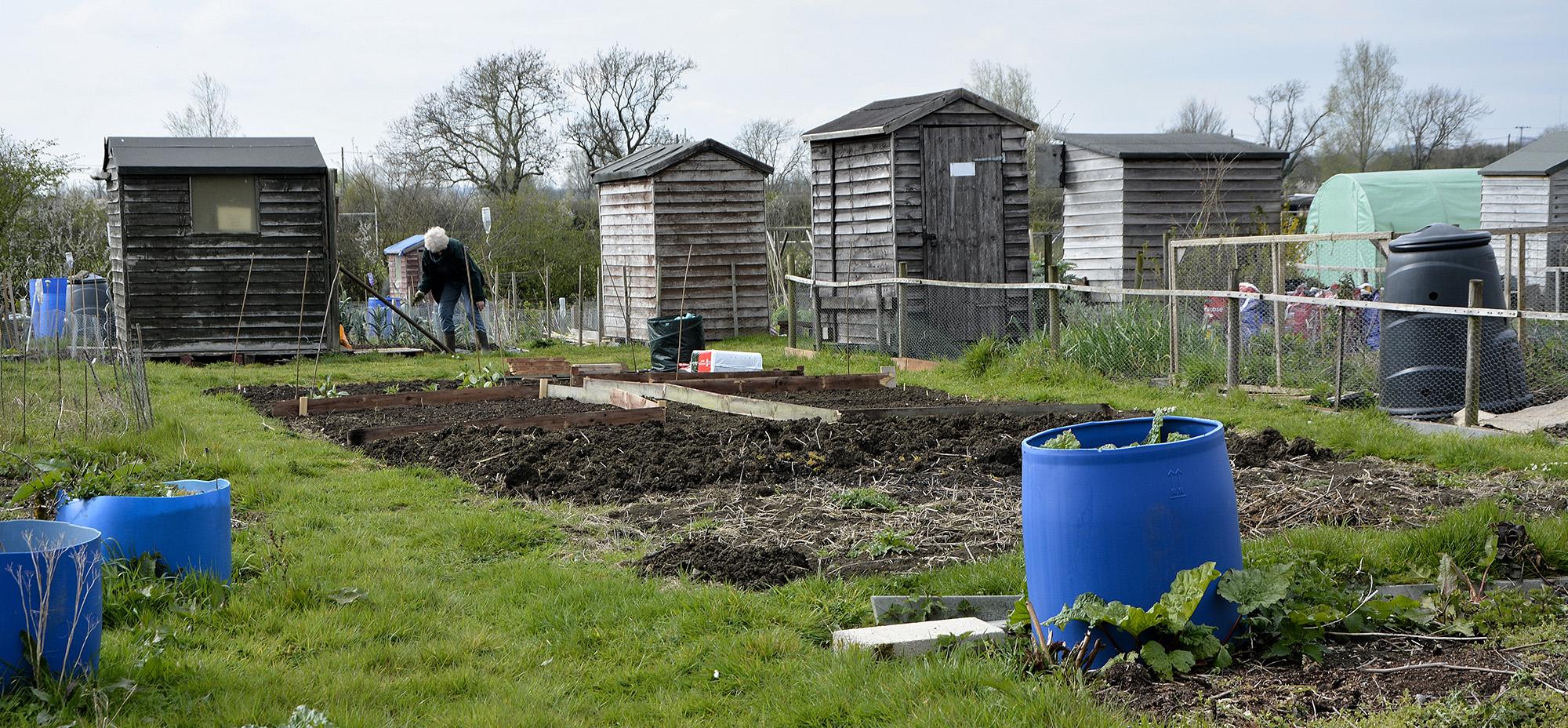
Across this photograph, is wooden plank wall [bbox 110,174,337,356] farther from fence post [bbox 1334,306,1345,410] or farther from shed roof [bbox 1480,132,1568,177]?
shed roof [bbox 1480,132,1568,177]

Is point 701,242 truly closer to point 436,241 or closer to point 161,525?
point 436,241

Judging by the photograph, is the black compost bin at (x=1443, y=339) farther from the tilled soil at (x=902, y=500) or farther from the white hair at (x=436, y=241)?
the white hair at (x=436, y=241)

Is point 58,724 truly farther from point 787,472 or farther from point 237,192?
point 237,192

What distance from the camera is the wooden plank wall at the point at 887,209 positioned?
14.7 metres

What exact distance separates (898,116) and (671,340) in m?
4.32

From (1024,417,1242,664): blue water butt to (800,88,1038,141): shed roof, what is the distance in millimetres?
11661

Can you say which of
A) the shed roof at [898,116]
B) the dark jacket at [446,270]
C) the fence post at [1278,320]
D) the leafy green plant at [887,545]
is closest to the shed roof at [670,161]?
the shed roof at [898,116]

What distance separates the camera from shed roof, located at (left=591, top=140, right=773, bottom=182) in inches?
727

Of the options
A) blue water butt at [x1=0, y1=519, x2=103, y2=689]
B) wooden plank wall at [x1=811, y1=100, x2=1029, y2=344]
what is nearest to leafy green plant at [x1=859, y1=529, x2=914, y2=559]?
blue water butt at [x1=0, y1=519, x2=103, y2=689]

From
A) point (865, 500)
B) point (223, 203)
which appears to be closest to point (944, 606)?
point (865, 500)

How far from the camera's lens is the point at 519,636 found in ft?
12.7

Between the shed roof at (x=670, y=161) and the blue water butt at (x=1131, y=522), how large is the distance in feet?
51.7

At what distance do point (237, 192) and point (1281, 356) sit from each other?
46.2 feet

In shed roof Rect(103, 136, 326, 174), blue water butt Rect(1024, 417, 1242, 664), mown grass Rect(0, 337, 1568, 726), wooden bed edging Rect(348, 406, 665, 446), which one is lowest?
mown grass Rect(0, 337, 1568, 726)
